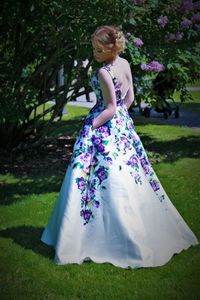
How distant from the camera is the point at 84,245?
510 cm

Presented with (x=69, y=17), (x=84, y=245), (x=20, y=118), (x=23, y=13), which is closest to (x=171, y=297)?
(x=84, y=245)

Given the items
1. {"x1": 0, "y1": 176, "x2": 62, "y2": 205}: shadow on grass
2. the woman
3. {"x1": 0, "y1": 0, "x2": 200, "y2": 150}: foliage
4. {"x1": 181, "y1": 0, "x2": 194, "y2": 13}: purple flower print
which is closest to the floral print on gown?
the woman

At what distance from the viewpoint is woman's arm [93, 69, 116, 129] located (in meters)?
5.03

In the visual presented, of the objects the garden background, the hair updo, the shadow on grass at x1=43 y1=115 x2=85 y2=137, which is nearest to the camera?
the garden background

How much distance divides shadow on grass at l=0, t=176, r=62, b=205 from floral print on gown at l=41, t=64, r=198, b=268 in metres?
2.24

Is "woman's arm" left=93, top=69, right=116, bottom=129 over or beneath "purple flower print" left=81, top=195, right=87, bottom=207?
over

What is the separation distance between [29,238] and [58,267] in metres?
0.85

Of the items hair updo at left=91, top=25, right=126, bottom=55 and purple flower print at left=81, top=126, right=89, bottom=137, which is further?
purple flower print at left=81, top=126, right=89, bottom=137

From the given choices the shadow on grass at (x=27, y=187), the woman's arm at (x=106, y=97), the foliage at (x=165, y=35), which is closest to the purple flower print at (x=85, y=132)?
the woman's arm at (x=106, y=97)

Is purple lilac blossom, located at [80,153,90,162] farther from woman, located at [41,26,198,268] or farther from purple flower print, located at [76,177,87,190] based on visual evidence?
purple flower print, located at [76,177,87,190]

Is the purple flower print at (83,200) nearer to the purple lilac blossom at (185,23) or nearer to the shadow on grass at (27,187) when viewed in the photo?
the shadow on grass at (27,187)

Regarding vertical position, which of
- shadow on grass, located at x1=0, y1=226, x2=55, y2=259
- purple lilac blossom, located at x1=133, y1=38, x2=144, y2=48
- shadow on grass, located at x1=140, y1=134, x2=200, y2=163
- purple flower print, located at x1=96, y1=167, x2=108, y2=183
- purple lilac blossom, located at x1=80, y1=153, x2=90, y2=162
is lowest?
shadow on grass, located at x1=140, y1=134, x2=200, y2=163

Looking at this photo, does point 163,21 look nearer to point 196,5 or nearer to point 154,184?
point 196,5

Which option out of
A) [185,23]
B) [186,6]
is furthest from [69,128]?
[186,6]
